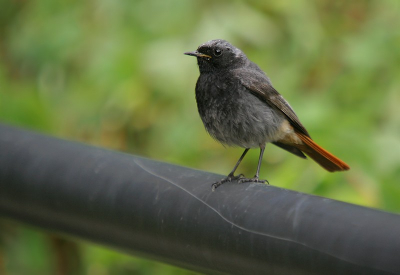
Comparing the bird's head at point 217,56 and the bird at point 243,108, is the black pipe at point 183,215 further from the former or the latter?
the bird's head at point 217,56

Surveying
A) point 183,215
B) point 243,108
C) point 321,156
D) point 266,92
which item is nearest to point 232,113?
point 243,108

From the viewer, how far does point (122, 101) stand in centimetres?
437

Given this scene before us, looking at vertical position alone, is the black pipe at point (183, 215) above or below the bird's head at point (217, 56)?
below

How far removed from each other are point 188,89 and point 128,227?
186 centimetres

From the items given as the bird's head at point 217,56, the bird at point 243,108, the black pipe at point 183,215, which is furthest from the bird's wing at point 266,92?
the black pipe at point 183,215

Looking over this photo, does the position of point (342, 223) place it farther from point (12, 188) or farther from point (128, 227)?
point (12, 188)

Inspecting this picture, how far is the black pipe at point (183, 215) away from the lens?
1.89 metres

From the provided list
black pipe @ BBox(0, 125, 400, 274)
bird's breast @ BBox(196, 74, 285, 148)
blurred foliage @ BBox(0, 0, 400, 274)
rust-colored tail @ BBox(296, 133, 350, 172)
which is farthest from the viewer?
blurred foliage @ BBox(0, 0, 400, 274)

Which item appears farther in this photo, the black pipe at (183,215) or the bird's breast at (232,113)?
the bird's breast at (232,113)

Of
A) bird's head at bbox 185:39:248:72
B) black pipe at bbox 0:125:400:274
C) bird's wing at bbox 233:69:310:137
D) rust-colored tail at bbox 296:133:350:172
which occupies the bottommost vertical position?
black pipe at bbox 0:125:400:274

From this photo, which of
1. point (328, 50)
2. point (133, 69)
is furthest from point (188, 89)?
point (328, 50)

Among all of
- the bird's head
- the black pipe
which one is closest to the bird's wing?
the bird's head

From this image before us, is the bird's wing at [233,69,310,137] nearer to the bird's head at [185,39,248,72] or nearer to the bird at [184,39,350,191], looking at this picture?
the bird at [184,39,350,191]

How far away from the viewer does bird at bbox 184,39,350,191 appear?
3.70 metres
